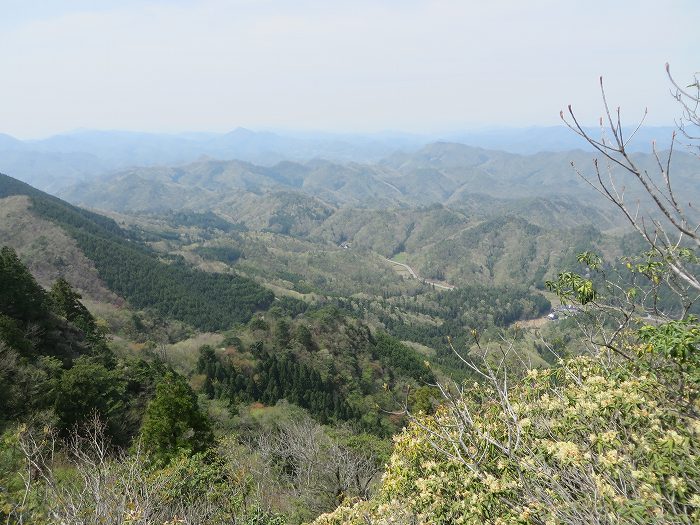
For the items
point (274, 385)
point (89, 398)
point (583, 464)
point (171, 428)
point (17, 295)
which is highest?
point (583, 464)

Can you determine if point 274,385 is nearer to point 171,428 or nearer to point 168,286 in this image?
point 171,428

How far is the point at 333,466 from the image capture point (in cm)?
2523

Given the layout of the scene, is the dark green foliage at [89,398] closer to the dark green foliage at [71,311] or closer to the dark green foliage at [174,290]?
the dark green foliage at [71,311]

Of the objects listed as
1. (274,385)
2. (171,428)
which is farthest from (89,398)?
(274,385)

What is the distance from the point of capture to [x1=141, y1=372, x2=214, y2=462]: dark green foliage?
83.7 ft

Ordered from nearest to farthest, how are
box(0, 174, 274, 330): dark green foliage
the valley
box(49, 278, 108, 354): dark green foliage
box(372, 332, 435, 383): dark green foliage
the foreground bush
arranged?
the foreground bush, the valley, box(49, 278, 108, 354): dark green foliage, box(372, 332, 435, 383): dark green foliage, box(0, 174, 274, 330): dark green foliage

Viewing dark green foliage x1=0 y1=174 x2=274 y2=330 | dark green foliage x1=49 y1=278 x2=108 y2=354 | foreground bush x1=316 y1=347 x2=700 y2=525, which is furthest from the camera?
dark green foliage x1=0 y1=174 x2=274 y2=330

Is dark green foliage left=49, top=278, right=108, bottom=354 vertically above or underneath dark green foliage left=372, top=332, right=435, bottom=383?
above

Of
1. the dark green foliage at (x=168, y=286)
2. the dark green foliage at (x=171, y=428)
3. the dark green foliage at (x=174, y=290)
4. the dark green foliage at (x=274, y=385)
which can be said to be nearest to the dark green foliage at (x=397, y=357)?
the dark green foliage at (x=274, y=385)

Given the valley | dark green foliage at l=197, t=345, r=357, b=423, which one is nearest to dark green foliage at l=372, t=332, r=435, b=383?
the valley

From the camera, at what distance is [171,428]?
2586 centimetres

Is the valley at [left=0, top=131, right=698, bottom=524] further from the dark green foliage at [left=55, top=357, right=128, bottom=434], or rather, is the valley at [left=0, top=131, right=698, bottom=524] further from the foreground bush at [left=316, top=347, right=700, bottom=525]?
the foreground bush at [left=316, top=347, right=700, bottom=525]

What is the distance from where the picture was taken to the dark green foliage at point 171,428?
83.7ft

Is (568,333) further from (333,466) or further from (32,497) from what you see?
(32,497)
